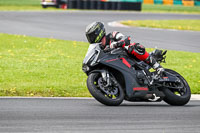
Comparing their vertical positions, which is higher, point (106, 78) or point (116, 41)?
point (116, 41)

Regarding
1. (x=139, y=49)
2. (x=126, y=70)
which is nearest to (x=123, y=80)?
(x=126, y=70)

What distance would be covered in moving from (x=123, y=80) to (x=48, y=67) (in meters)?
4.70

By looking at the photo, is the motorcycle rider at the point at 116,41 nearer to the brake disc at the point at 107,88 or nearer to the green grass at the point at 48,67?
the brake disc at the point at 107,88

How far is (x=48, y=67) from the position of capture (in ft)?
42.2

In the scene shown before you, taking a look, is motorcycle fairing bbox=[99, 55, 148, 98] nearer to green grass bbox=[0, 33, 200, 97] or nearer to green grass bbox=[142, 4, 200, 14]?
green grass bbox=[0, 33, 200, 97]

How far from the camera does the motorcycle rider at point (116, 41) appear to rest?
27.7 ft

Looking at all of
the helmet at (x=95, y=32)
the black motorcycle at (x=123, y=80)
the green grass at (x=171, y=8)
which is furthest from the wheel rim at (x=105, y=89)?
the green grass at (x=171, y=8)

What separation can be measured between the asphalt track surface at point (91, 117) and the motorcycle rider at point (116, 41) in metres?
0.81

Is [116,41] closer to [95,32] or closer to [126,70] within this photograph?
[95,32]

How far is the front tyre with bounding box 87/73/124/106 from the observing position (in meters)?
8.09

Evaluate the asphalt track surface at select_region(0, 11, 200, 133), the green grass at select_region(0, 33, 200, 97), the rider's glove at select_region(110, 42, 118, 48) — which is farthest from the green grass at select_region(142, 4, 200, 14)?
the asphalt track surface at select_region(0, 11, 200, 133)

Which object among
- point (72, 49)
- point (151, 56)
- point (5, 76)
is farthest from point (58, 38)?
point (151, 56)

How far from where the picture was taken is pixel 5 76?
1132 centimetres

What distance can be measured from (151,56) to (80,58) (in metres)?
6.29
